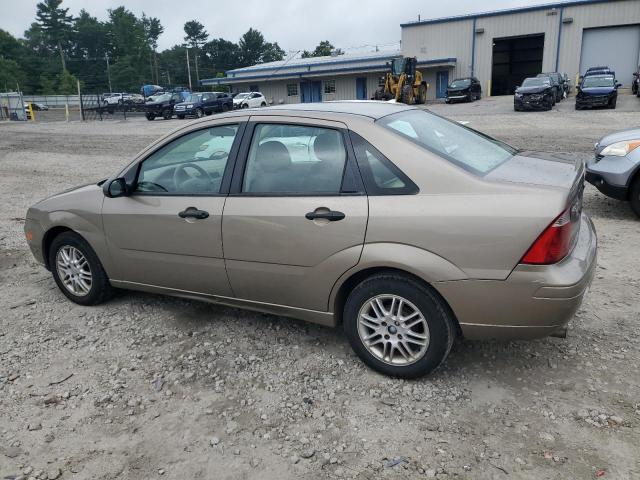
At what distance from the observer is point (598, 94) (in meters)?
23.5

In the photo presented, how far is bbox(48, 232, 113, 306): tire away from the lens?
4383 millimetres

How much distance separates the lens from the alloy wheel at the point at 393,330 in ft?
10.2

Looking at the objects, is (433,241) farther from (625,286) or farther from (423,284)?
(625,286)

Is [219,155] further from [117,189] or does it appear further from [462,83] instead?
[462,83]

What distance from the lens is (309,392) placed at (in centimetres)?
324

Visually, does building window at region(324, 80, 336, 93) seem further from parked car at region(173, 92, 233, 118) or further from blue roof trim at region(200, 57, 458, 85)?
parked car at region(173, 92, 233, 118)

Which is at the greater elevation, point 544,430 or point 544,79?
point 544,79

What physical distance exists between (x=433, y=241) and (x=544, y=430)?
3.81 feet

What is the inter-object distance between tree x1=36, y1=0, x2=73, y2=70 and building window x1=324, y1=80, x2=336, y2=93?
2591 inches

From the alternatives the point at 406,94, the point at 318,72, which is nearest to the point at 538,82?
the point at 406,94

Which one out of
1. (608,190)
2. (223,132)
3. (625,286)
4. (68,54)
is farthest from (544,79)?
(68,54)

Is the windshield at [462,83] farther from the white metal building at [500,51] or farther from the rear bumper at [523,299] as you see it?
the rear bumper at [523,299]

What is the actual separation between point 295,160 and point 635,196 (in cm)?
485

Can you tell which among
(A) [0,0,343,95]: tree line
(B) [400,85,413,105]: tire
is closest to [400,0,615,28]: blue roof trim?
(B) [400,85,413,105]: tire
